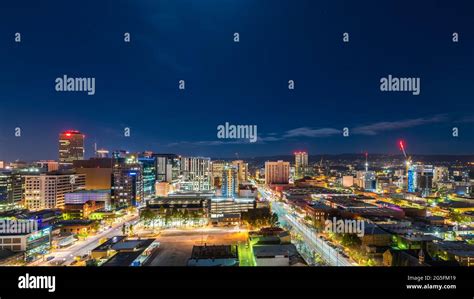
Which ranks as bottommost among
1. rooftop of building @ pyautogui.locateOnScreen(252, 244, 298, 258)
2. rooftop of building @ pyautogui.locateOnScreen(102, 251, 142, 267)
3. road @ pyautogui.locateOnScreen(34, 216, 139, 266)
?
road @ pyautogui.locateOnScreen(34, 216, 139, 266)

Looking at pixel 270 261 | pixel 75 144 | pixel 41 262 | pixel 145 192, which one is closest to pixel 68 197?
pixel 145 192

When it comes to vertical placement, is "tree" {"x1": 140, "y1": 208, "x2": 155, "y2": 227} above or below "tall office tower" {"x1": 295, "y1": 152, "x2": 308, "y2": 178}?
below

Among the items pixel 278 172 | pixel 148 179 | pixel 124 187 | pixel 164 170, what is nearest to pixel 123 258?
pixel 124 187

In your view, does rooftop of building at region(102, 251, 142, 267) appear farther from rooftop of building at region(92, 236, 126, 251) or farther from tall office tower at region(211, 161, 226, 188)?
tall office tower at region(211, 161, 226, 188)

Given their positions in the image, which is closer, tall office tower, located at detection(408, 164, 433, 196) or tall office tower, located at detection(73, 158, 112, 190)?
tall office tower, located at detection(73, 158, 112, 190)

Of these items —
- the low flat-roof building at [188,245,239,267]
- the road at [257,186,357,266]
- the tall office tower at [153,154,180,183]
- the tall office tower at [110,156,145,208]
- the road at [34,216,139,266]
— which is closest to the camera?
the low flat-roof building at [188,245,239,267]

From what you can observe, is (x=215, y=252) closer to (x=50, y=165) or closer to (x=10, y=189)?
(x=10, y=189)

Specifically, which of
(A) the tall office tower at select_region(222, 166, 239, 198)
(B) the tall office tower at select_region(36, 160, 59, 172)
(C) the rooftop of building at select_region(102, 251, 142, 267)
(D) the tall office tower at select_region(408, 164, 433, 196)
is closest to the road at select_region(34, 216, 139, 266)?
(C) the rooftop of building at select_region(102, 251, 142, 267)
